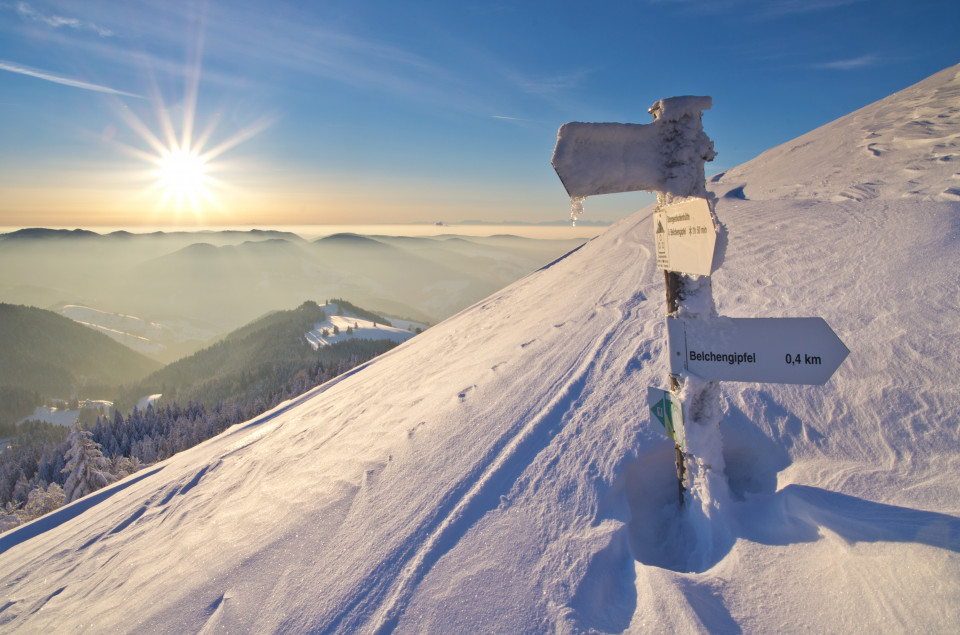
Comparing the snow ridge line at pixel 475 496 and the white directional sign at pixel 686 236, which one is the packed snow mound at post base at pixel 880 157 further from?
the snow ridge line at pixel 475 496

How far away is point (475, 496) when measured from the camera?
11.6ft

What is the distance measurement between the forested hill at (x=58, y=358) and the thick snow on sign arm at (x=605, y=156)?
187017 millimetres

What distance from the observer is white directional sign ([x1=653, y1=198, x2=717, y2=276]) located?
2516 mm

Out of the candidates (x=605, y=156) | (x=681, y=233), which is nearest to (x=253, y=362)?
(x=605, y=156)

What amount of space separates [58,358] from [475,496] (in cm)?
23501

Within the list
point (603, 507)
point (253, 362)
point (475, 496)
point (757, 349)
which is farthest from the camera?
point (253, 362)

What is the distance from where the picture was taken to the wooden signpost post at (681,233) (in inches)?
102

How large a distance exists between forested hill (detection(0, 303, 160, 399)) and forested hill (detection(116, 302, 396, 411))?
156 ft

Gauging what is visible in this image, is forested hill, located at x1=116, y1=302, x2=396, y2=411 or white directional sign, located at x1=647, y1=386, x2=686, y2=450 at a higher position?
white directional sign, located at x1=647, y1=386, x2=686, y2=450

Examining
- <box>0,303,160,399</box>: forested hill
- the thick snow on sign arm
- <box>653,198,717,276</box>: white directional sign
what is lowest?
<box>0,303,160,399</box>: forested hill

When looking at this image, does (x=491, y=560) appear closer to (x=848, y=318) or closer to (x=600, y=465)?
(x=600, y=465)

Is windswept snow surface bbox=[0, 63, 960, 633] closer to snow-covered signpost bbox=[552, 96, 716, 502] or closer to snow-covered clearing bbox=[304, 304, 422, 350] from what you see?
snow-covered signpost bbox=[552, 96, 716, 502]

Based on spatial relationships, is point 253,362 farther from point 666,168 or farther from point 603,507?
point 666,168

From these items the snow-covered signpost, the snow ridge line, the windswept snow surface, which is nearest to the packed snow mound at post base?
the windswept snow surface
